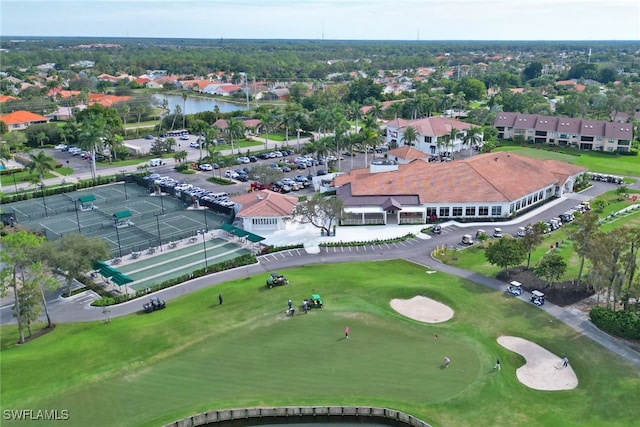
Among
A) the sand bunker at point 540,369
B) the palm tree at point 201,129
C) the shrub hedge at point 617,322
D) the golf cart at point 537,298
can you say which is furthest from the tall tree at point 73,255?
the palm tree at point 201,129

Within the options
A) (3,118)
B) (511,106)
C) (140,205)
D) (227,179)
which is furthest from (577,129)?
(3,118)

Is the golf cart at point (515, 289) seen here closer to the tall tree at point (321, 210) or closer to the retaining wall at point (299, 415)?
the retaining wall at point (299, 415)

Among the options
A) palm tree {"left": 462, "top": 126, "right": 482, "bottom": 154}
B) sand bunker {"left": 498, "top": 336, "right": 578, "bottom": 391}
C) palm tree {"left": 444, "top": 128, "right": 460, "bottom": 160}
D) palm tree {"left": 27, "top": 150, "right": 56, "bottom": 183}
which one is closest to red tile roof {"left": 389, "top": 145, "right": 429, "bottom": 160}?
palm tree {"left": 444, "top": 128, "right": 460, "bottom": 160}

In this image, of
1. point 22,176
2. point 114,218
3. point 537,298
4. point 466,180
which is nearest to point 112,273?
point 114,218

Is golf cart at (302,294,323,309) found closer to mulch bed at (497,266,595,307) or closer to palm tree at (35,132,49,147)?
mulch bed at (497,266,595,307)

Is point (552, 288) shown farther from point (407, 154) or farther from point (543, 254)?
point (407, 154)

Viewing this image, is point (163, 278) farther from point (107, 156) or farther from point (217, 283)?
point (107, 156)
